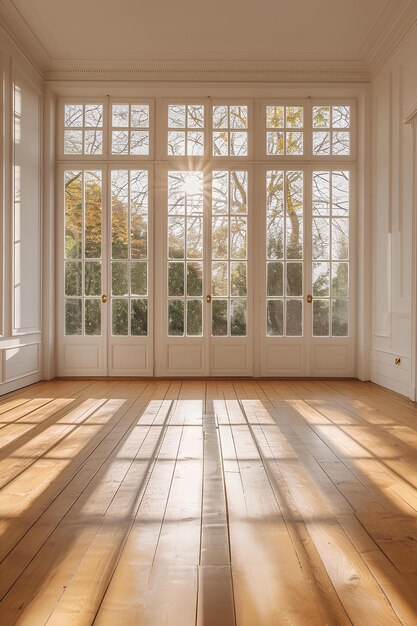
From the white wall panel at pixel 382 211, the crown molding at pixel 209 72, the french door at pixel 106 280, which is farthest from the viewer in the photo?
the french door at pixel 106 280

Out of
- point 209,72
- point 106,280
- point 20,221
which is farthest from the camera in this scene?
point 106,280

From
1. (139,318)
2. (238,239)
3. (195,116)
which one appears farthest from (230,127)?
(139,318)

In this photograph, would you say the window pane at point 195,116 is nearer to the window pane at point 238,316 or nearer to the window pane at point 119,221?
the window pane at point 119,221

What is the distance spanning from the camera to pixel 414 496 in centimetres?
243

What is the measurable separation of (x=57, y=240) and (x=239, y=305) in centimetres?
264

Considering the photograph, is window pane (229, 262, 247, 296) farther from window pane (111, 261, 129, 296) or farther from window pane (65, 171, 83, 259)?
window pane (65, 171, 83, 259)

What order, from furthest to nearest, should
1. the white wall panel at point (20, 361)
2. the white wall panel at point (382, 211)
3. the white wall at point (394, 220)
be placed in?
the white wall panel at point (382, 211), the white wall panel at point (20, 361), the white wall at point (394, 220)

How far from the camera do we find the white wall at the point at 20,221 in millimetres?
5496

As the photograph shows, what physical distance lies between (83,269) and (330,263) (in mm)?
3379

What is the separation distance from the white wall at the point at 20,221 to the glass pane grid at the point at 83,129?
41 centimetres

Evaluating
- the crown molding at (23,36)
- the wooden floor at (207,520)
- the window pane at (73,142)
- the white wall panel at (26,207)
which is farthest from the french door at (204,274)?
the wooden floor at (207,520)

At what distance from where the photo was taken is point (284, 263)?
269 inches

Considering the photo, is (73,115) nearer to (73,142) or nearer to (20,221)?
(73,142)

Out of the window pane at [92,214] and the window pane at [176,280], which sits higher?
the window pane at [92,214]
